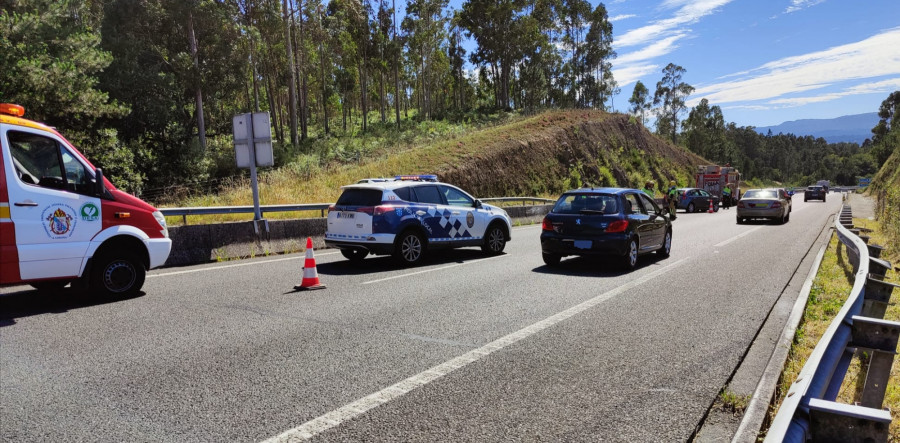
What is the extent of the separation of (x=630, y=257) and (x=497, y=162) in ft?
90.6

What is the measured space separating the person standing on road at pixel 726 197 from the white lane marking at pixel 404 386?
37.6m

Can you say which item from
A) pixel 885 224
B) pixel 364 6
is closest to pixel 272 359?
pixel 885 224

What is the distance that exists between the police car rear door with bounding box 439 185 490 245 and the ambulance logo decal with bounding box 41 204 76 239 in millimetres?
6484

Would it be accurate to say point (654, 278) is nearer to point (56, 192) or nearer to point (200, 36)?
point (56, 192)

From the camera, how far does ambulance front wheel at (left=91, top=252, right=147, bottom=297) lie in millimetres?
7199

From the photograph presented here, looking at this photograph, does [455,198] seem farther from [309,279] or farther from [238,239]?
[238,239]

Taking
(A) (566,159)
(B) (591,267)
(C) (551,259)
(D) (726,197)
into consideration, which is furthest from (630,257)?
(A) (566,159)

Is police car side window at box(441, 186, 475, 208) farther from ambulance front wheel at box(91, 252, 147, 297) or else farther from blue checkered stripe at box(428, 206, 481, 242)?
ambulance front wheel at box(91, 252, 147, 297)

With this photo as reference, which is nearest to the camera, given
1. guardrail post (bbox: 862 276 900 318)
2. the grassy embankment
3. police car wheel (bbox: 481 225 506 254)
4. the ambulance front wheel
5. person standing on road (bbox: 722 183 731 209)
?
guardrail post (bbox: 862 276 900 318)

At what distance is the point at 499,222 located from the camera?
41.4 feet

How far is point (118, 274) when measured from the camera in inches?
291

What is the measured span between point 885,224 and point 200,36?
1390 inches

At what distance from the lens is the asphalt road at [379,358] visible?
3.50 m

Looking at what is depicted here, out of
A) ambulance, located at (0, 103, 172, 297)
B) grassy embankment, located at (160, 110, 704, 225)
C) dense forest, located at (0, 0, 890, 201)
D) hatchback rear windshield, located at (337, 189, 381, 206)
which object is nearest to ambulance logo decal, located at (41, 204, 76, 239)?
ambulance, located at (0, 103, 172, 297)
